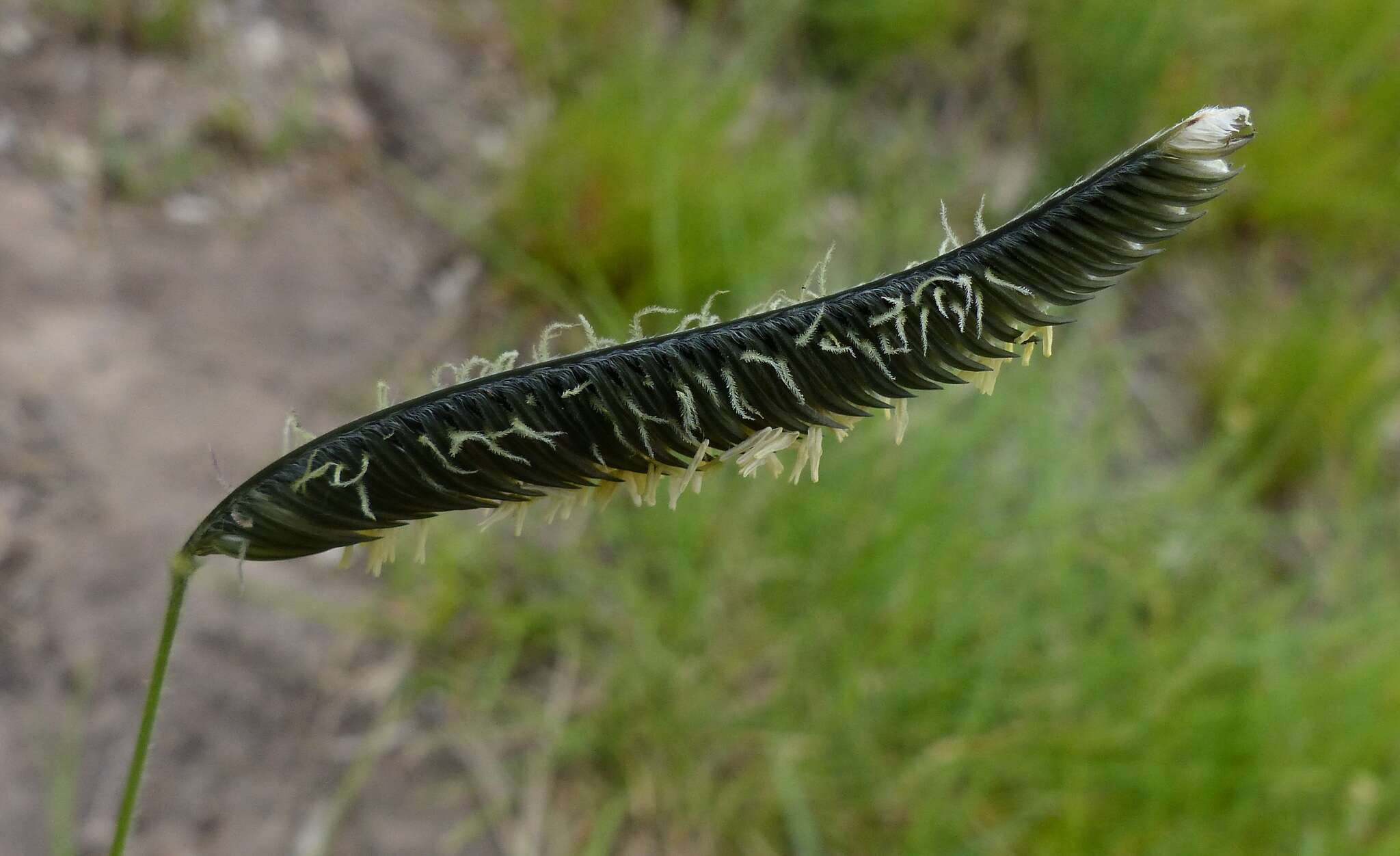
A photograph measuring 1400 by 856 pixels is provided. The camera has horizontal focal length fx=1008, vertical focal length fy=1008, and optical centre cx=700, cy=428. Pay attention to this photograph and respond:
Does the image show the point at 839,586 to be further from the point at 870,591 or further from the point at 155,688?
the point at 155,688

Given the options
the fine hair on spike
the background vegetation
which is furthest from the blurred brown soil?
the fine hair on spike

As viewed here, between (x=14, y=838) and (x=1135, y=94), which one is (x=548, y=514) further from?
(x=1135, y=94)

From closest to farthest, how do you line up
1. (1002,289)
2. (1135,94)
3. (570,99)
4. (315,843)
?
(1002,289) → (315,843) → (570,99) → (1135,94)

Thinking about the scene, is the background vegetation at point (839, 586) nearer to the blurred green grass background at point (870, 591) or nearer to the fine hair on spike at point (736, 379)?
the blurred green grass background at point (870, 591)

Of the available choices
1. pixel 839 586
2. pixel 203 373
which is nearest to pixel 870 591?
pixel 839 586

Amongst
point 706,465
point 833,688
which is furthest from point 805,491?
point 706,465

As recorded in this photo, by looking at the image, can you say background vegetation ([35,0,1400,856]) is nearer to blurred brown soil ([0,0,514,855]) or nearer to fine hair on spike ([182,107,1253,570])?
blurred brown soil ([0,0,514,855])
